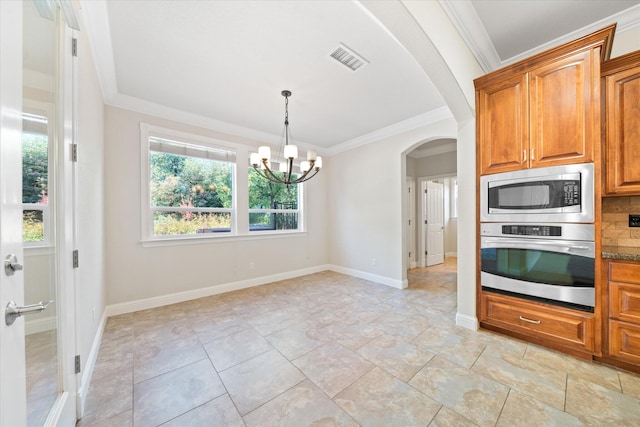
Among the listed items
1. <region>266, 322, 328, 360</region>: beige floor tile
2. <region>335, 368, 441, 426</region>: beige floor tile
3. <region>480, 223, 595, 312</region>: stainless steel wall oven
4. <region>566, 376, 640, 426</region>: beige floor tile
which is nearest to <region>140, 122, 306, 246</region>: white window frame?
<region>266, 322, 328, 360</region>: beige floor tile

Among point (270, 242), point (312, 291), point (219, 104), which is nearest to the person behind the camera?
point (219, 104)

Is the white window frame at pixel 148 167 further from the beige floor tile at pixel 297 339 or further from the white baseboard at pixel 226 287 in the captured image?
the beige floor tile at pixel 297 339

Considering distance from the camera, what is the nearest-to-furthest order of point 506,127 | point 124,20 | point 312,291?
point 124,20 → point 506,127 → point 312,291

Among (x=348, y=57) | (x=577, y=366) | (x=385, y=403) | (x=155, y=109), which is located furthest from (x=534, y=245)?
(x=155, y=109)

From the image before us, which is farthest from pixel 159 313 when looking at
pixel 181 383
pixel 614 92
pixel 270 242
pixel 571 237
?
pixel 614 92

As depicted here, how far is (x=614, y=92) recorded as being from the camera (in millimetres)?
1989

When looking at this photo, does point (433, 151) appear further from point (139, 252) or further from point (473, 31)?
point (139, 252)

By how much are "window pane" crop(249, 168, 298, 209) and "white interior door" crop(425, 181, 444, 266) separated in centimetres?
336

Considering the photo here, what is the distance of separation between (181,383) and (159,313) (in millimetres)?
1635

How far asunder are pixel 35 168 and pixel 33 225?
0.27 metres

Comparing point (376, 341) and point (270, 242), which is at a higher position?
point (270, 242)

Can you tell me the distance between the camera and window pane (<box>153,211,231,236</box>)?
348cm

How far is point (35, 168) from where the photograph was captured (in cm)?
113

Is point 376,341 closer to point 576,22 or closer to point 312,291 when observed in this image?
point 312,291
